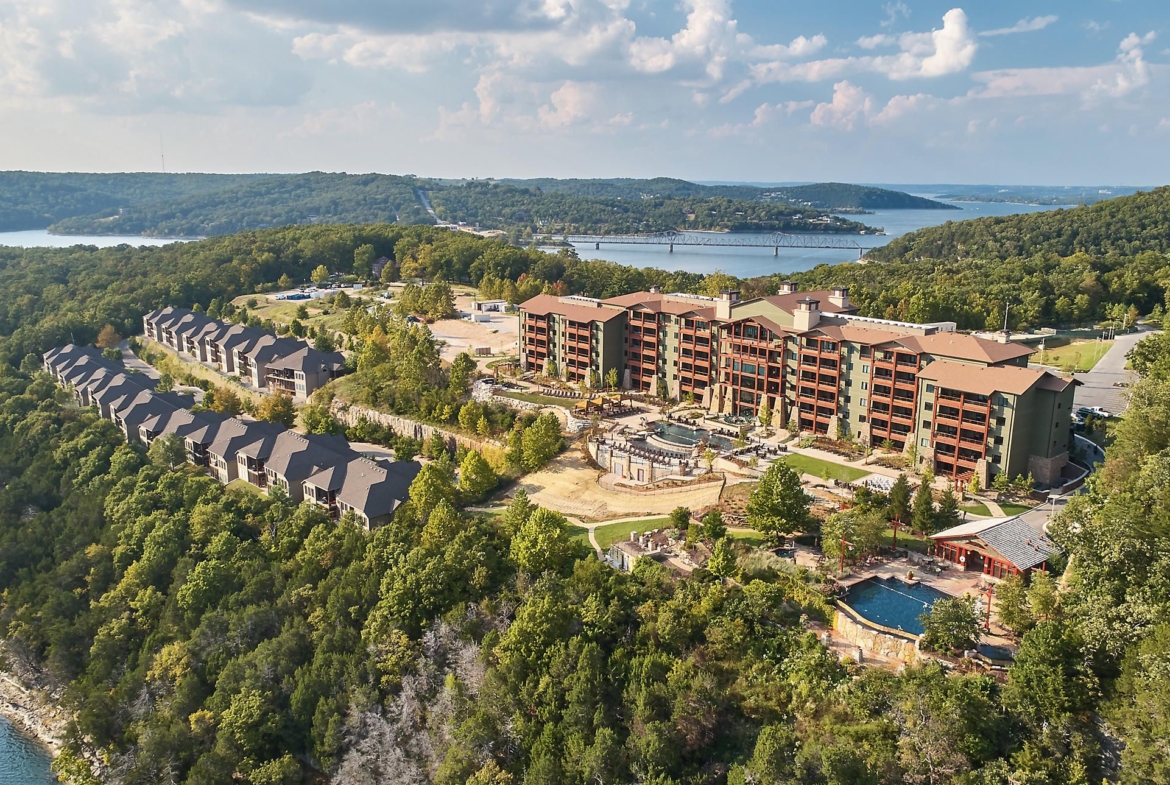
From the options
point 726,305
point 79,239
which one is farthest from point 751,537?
point 79,239

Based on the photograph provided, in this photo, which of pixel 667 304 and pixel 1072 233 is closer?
pixel 667 304

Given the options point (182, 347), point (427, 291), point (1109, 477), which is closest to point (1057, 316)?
point (1109, 477)

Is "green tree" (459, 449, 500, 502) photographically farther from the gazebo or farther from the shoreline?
the gazebo

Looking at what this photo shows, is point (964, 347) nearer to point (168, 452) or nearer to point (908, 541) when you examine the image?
point (908, 541)

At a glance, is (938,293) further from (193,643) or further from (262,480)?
(193,643)

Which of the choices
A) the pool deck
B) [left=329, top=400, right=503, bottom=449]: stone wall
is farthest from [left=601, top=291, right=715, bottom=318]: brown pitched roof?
the pool deck

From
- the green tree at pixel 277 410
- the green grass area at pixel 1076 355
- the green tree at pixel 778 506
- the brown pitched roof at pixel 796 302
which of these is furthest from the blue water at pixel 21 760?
the green grass area at pixel 1076 355

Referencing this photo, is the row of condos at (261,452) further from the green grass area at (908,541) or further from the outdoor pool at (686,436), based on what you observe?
the green grass area at (908,541)
